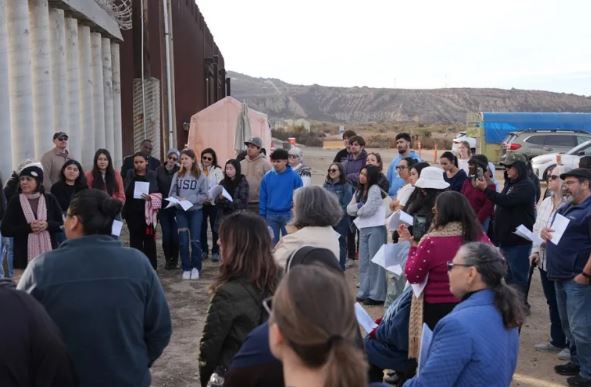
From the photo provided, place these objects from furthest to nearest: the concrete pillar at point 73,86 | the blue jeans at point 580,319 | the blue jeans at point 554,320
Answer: the concrete pillar at point 73,86, the blue jeans at point 554,320, the blue jeans at point 580,319

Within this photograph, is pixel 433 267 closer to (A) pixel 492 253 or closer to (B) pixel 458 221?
(B) pixel 458 221

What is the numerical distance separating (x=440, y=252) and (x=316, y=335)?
9.36 feet

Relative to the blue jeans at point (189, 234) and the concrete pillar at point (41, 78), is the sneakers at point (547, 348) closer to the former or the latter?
Answer: the blue jeans at point (189, 234)

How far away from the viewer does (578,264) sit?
577 cm

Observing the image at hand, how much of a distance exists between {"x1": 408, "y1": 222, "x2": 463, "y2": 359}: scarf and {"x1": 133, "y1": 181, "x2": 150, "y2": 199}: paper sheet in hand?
5.44 meters

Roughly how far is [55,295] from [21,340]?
487mm

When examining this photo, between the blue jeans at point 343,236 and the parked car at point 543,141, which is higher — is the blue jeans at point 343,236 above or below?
below

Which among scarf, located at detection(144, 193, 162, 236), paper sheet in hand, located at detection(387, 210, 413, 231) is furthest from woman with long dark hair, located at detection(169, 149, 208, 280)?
paper sheet in hand, located at detection(387, 210, 413, 231)

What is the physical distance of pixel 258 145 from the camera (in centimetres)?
1011

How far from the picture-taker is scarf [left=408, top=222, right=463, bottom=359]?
4496 millimetres

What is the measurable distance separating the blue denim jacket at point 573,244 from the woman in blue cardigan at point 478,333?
2.61m

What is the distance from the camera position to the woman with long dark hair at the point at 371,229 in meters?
8.23

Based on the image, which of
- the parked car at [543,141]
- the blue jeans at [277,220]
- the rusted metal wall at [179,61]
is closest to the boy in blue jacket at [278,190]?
the blue jeans at [277,220]

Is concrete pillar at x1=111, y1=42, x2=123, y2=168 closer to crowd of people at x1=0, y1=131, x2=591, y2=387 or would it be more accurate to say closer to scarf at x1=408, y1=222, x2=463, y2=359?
crowd of people at x1=0, y1=131, x2=591, y2=387
